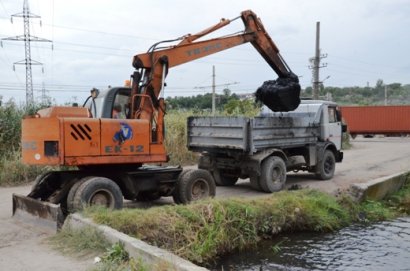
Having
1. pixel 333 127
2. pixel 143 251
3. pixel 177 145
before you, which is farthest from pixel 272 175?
pixel 177 145

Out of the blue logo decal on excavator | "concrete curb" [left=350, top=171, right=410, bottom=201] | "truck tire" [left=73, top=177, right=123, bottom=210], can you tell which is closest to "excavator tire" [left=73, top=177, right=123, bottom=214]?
"truck tire" [left=73, top=177, right=123, bottom=210]

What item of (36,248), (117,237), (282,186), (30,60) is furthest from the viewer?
(30,60)

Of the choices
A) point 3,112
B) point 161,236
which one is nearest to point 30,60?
point 3,112

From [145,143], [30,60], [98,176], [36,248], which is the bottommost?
[36,248]

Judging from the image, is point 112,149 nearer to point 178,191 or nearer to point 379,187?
point 178,191

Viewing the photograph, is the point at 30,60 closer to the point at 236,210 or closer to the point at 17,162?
the point at 17,162

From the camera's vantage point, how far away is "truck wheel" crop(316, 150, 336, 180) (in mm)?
13539

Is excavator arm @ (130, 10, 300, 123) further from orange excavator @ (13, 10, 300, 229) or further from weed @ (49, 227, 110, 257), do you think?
weed @ (49, 227, 110, 257)

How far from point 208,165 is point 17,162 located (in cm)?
→ 550

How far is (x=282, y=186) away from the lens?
1201 cm

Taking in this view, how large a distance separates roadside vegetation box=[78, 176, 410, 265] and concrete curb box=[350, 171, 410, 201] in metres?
0.58

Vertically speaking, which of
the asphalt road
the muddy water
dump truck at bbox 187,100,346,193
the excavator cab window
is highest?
the excavator cab window

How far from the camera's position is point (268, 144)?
38.3 ft

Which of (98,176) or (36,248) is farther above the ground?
(98,176)
